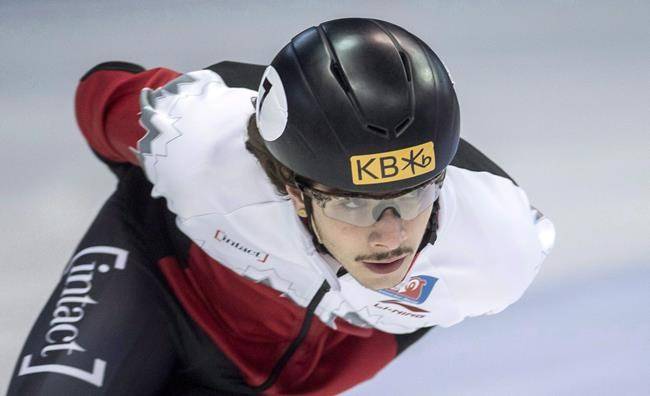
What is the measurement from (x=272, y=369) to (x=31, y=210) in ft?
3.43

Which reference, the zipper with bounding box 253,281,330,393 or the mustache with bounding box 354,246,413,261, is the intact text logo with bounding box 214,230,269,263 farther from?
the mustache with bounding box 354,246,413,261

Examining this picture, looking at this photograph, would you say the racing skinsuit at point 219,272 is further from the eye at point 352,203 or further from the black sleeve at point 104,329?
the eye at point 352,203

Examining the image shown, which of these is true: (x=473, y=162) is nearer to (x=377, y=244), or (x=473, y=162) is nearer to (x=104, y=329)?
(x=377, y=244)

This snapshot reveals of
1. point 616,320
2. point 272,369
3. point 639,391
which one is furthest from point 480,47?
point 272,369

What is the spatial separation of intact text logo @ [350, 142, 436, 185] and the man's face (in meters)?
0.09

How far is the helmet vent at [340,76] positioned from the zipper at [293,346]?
1.74 ft

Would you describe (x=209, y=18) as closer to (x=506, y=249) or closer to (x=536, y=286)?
(x=536, y=286)

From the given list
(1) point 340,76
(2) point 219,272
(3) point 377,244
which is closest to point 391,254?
(3) point 377,244

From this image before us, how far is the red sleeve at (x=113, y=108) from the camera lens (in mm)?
2170

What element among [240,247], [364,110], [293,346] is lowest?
[293,346]

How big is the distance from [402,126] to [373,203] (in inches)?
5.9

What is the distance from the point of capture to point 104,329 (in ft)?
6.65

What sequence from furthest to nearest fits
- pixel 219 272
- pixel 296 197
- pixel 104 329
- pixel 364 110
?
1. pixel 219 272
2. pixel 104 329
3. pixel 296 197
4. pixel 364 110

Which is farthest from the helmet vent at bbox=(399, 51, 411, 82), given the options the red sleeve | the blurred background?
the blurred background
